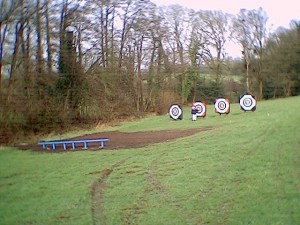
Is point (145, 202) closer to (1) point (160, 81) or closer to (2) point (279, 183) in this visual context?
(2) point (279, 183)

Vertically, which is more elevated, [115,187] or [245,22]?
[245,22]

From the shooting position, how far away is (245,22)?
1614 centimetres

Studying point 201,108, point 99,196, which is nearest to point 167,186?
point 99,196

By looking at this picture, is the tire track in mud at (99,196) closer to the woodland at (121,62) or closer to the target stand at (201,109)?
the woodland at (121,62)

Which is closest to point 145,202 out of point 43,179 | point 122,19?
point 43,179

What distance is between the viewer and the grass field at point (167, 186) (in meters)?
3.63

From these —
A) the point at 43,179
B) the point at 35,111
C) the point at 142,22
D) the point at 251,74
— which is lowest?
the point at 43,179

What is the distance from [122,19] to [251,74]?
8124 mm

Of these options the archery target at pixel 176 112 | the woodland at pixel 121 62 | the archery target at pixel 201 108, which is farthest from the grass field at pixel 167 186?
A: the archery target at pixel 176 112

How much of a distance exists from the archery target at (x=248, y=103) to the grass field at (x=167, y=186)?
8.81 m

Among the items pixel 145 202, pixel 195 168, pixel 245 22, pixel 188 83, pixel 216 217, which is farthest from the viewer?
pixel 188 83

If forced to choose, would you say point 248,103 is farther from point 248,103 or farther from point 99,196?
point 99,196

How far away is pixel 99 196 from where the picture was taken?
15.1 ft

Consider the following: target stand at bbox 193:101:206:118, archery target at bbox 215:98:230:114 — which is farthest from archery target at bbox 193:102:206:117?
archery target at bbox 215:98:230:114
